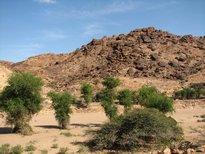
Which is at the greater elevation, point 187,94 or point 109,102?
point 187,94

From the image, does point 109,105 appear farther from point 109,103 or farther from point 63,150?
point 63,150

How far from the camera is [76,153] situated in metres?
17.0

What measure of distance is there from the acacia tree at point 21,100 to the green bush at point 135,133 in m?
8.28

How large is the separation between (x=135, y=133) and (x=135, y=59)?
7673 cm

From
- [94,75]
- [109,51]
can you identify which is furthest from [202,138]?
[109,51]

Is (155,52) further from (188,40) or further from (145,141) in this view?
(145,141)

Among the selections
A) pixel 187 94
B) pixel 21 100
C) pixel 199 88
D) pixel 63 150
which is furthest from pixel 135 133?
pixel 199 88

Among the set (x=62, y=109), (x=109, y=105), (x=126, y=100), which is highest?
(x=126, y=100)

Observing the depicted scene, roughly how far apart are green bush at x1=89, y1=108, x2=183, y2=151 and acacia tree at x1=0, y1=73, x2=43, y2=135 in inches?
326

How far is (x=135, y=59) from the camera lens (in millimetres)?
93688

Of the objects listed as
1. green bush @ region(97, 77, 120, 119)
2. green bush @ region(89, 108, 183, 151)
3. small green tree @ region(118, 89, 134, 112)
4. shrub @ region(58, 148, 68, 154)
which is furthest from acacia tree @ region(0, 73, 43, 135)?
small green tree @ region(118, 89, 134, 112)

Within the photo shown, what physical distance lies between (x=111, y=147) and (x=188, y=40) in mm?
90422

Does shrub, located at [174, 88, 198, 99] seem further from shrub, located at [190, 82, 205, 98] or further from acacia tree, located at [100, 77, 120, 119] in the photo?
acacia tree, located at [100, 77, 120, 119]

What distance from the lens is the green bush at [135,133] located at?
17.7 meters
